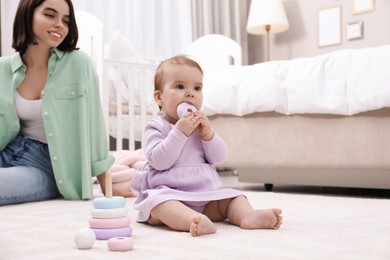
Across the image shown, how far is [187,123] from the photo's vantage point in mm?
1327

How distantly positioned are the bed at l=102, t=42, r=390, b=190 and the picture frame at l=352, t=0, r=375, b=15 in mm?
1962

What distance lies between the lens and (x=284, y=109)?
Result: 2324mm

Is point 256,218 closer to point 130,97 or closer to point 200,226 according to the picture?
point 200,226

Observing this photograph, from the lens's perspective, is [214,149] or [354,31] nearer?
[214,149]

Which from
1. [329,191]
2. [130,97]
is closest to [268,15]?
[130,97]

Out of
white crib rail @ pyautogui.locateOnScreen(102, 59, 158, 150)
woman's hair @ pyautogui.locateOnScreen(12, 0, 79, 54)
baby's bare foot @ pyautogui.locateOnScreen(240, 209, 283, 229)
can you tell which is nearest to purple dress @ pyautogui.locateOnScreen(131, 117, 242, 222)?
baby's bare foot @ pyautogui.locateOnScreen(240, 209, 283, 229)

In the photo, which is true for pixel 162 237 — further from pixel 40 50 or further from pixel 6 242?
pixel 40 50

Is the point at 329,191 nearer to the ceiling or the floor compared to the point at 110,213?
nearer to the floor

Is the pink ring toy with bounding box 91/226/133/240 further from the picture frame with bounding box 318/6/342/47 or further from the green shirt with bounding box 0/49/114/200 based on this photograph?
the picture frame with bounding box 318/6/342/47

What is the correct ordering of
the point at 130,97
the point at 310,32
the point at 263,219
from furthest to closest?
1. the point at 310,32
2. the point at 130,97
3. the point at 263,219

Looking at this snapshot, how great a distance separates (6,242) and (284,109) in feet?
A: 4.60

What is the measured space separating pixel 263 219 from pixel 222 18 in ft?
11.5

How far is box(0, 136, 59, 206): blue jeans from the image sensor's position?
207 cm

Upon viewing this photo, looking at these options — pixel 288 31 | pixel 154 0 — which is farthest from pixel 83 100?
pixel 288 31
